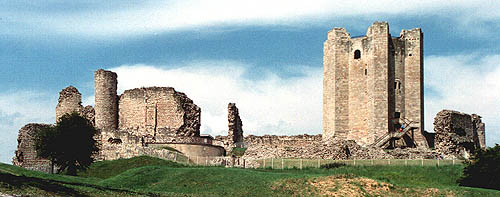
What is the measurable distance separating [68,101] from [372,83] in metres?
22.3

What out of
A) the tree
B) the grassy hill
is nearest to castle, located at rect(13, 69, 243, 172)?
the tree

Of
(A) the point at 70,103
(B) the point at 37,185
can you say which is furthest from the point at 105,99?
(B) the point at 37,185

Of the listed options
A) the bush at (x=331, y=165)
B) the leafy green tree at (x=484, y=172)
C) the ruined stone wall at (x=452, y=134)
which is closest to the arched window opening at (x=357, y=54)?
the ruined stone wall at (x=452, y=134)

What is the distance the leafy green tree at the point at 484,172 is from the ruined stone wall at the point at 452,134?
11.8m

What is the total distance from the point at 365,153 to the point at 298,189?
15.5 meters

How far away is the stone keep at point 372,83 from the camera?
5066cm

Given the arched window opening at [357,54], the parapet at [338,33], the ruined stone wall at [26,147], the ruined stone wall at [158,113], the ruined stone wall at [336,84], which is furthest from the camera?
the ruined stone wall at [158,113]

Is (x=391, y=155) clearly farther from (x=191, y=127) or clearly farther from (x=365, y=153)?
(x=191, y=127)

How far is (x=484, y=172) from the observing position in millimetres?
34188

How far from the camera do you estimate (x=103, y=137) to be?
50188 millimetres

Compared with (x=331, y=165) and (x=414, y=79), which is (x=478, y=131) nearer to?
(x=414, y=79)

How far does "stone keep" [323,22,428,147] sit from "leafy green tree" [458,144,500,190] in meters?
15.1

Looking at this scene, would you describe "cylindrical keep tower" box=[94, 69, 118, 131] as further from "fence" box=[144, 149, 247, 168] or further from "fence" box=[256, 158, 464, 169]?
"fence" box=[256, 158, 464, 169]

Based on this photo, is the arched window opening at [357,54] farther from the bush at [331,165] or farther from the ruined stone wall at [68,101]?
the ruined stone wall at [68,101]
